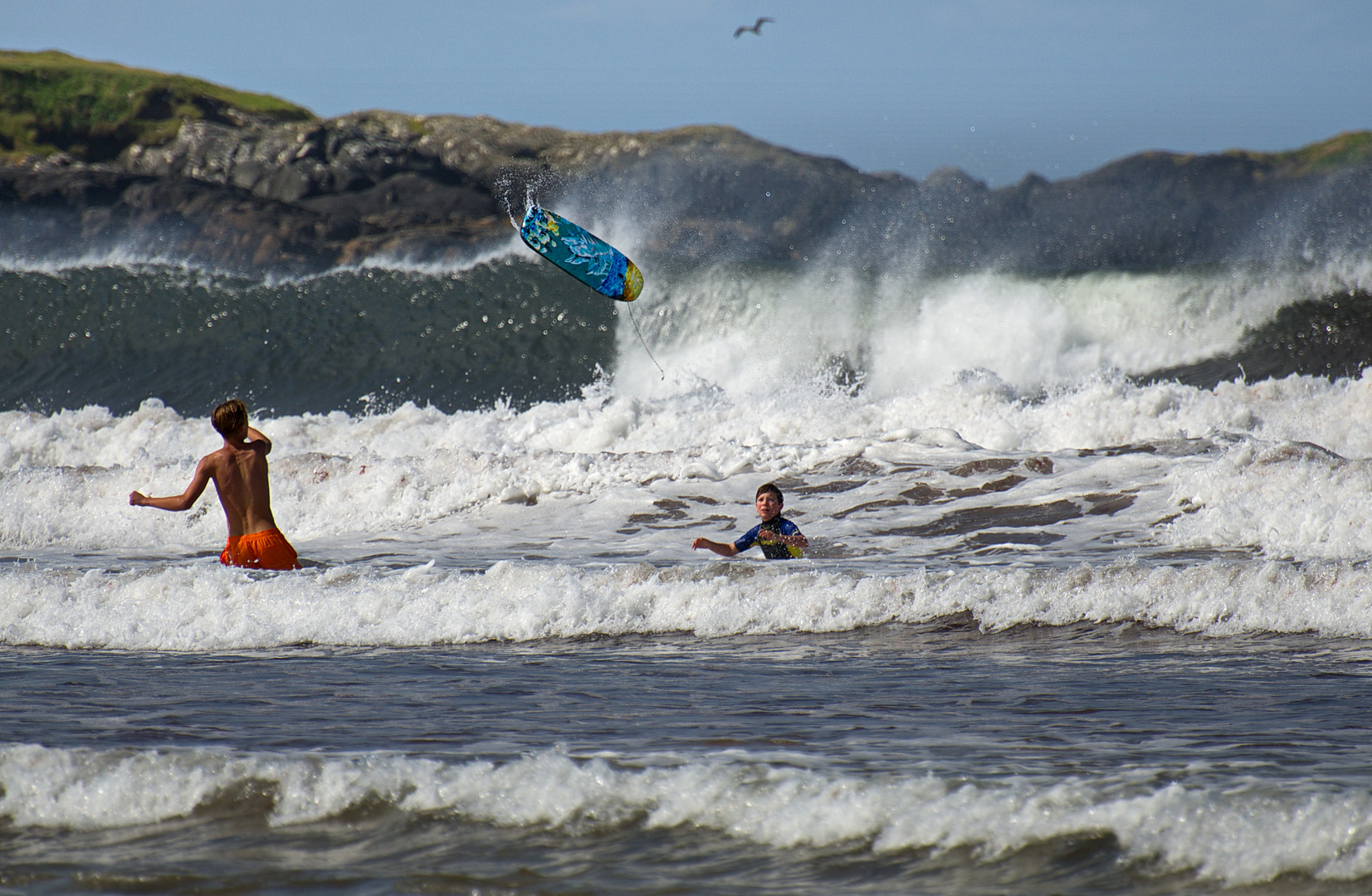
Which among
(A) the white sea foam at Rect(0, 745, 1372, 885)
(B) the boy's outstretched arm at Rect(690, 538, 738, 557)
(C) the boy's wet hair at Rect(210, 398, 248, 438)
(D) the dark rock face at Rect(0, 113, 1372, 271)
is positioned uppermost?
(D) the dark rock face at Rect(0, 113, 1372, 271)

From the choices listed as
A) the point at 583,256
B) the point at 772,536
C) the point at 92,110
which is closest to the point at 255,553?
the point at 772,536

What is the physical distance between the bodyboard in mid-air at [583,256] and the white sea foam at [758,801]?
8589 millimetres

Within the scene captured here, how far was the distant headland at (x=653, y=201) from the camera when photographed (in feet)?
71.5

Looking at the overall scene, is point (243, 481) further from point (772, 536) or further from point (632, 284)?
point (632, 284)

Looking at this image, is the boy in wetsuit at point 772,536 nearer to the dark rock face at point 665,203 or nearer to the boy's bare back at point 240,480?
the boy's bare back at point 240,480

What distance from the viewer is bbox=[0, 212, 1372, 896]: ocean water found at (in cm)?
329

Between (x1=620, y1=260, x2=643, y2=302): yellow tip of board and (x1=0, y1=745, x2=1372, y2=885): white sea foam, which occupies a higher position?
(x1=620, y1=260, x2=643, y2=302): yellow tip of board

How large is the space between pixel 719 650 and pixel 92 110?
76.2 metres

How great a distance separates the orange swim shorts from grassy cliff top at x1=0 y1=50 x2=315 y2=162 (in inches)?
2653

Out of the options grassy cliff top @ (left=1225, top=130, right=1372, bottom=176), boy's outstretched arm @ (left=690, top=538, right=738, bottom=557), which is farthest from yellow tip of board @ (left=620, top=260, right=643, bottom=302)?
grassy cliff top @ (left=1225, top=130, right=1372, bottom=176)

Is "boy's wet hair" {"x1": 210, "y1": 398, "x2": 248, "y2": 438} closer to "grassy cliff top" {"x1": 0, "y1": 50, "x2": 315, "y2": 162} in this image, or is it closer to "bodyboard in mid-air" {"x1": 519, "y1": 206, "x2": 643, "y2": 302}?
"bodyboard in mid-air" {"x1": 519, "y1": 206, "x2": 643, "y2": 302}

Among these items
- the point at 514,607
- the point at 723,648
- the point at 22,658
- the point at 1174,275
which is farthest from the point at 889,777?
the point at 1174,275

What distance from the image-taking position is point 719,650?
→ 6.43m

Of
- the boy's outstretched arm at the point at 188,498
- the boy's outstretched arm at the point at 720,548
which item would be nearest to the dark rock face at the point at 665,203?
the boy's outstretched arm at the point at 720,548
